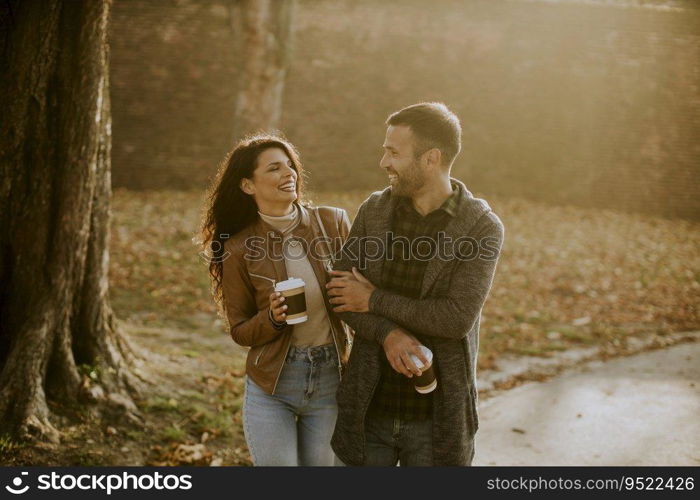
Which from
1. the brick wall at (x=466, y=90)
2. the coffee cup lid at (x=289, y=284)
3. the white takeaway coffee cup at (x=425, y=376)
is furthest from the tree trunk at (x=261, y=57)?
the white takeaway coffee cup at (x=425, y=376)

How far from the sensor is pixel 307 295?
2.99 m

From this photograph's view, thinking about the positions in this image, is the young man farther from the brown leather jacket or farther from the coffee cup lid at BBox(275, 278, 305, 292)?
the brown leather jacket

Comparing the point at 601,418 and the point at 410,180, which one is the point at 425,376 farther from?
the point at 601,418

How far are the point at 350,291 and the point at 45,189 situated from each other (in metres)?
2.39

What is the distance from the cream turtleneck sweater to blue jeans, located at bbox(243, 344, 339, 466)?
0.15ft

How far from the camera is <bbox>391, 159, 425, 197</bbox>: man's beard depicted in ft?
8.85

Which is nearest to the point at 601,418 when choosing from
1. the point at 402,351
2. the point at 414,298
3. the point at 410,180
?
the point at 414,298

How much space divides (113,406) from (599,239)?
950 cm

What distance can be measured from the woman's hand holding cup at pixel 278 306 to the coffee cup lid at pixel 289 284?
3cm

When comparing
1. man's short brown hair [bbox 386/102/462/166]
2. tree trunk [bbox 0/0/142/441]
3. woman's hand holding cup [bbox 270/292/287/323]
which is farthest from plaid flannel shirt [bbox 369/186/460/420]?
tree trunk [bbox 0/0/142/441]

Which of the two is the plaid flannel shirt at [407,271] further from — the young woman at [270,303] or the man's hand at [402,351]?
the young woman at [270,303]

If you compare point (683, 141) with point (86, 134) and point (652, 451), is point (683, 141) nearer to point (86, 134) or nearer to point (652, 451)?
point (652, 451)

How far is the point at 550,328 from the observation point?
7.36 m

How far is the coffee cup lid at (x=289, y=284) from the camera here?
8.98 ft
